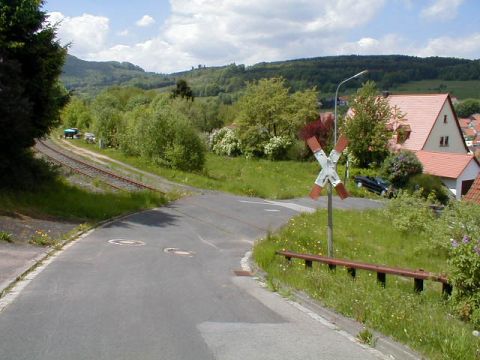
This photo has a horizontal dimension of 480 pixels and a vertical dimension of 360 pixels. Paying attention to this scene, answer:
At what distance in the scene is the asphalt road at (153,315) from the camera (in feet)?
18.9

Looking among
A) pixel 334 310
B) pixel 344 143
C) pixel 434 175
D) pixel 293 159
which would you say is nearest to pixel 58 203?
pixel 344 143

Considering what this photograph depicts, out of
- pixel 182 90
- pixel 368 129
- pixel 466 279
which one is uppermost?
pixel 182 90

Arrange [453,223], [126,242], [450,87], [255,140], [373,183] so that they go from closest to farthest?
[126,242]
[453,223]
[373,183]
[255,140]
[450,87]

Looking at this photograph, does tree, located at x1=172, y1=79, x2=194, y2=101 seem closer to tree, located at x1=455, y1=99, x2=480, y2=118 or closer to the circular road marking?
the circular road marking

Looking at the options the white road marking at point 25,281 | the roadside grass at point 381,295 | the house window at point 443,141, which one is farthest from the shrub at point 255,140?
the white road marking at point 25,281

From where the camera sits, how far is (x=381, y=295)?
24.6ft

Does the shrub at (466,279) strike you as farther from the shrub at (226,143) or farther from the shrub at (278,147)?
the shrub at (226,143)

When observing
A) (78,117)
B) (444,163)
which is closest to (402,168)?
(444,163)

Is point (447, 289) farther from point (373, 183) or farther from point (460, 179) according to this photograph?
point (460, 179)

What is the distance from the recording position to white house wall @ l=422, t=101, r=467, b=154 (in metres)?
49.5

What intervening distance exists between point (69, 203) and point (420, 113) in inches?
1591

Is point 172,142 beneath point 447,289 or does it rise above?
above

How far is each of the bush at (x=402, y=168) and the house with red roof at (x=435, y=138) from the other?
3435mm

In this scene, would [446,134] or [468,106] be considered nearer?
[446,134]
